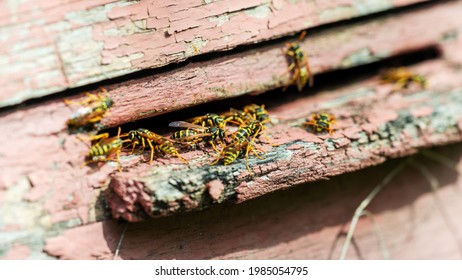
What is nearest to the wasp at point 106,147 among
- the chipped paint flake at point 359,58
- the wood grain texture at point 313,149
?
the wood grain texture at point 313,149

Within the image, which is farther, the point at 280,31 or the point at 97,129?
the point at 280,31

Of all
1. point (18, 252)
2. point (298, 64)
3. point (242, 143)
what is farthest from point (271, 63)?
point (18, 252)

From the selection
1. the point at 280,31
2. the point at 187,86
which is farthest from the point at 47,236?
the point at 280,31

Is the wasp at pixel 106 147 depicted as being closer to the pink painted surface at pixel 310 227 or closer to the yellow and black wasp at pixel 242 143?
the pink painted surface at pixel 310 227

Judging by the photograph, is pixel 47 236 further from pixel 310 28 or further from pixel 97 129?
pixel 310 28

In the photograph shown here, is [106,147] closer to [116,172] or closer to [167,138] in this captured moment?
[116,172]

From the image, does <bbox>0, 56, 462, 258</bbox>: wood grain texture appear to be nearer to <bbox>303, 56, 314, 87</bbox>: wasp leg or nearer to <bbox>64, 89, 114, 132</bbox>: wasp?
<bbox>64, 89, 114, 132</bbox>: wasp
